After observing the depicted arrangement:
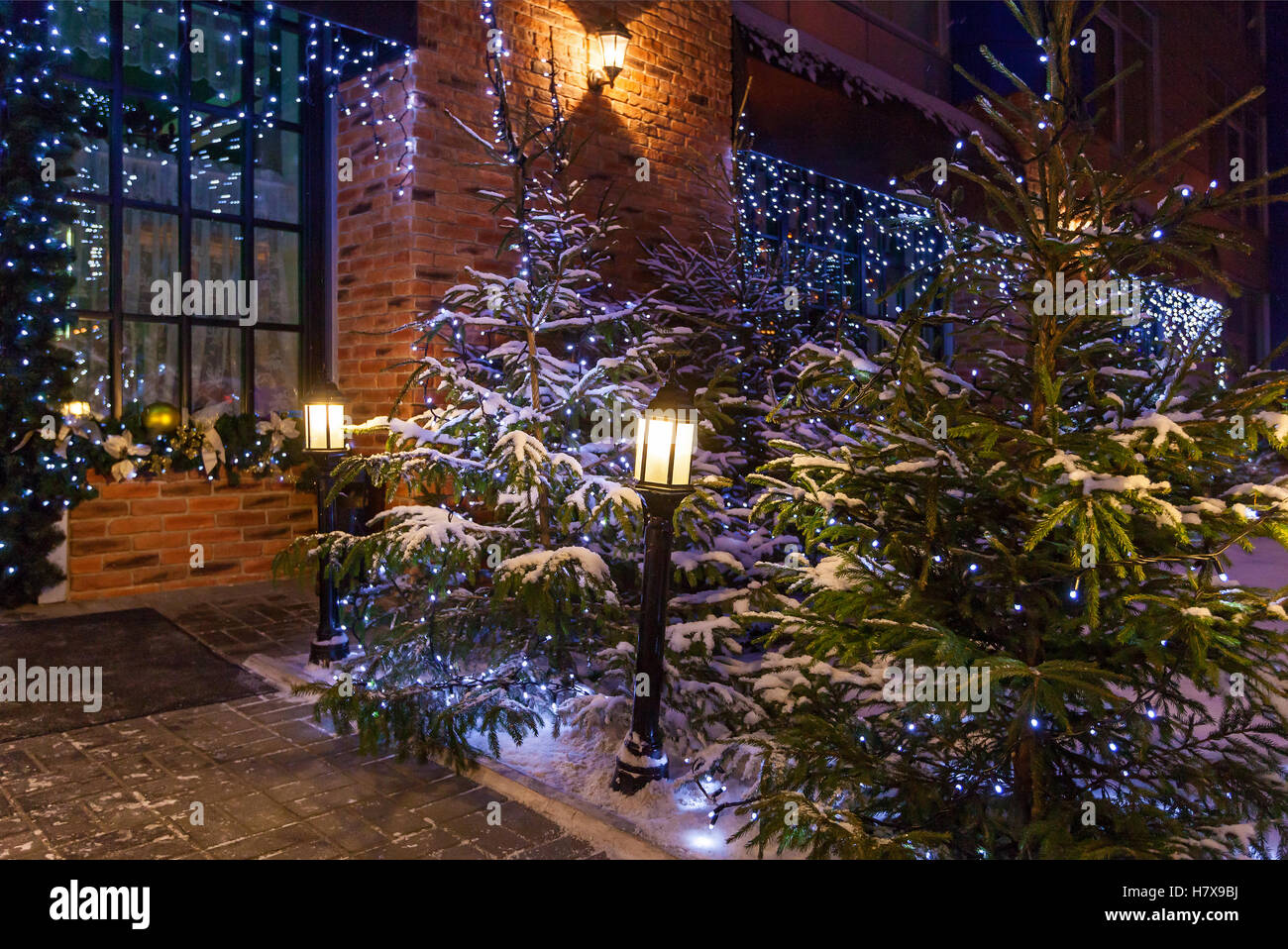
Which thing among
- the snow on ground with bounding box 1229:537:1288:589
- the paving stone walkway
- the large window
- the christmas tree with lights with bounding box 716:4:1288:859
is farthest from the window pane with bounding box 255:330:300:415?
the snow on ground with bounding box 1229:537:1288:589

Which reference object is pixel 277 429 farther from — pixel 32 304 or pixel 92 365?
pixel 32 304

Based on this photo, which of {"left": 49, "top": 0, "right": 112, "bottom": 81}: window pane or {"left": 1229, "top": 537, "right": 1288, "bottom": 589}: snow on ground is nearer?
{"left": 49, "top": 0, "right": 112, "bottom": 81}: window pane

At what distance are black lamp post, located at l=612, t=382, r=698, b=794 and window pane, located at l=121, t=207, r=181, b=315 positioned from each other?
4832 millimetres

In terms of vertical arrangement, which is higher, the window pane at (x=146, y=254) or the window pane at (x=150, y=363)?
the window pane at (x=146, y=254)

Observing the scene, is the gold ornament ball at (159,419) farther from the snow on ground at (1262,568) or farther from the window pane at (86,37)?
the snow on ground at (1262,568)

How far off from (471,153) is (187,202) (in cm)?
220

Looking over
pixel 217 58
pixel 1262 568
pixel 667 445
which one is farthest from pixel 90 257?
pixel 1262 568

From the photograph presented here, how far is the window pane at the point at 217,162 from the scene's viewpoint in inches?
267

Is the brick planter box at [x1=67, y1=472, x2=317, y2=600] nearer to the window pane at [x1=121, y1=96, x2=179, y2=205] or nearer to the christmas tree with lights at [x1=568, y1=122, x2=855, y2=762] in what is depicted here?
the window pane at [x1=121, y1=96, x2=179, y2=205]

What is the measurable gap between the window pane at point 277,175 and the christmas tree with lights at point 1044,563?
18.3ft

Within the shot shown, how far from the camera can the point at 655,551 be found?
351 centimetres

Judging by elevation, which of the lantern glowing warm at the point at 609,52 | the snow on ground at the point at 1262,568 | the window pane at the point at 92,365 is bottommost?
the snow on ground at the point at 1262,568

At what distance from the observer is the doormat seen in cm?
430

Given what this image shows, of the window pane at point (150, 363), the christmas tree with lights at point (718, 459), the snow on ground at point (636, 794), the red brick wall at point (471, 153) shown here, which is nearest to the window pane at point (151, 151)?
the window pane at point (150, 363)
